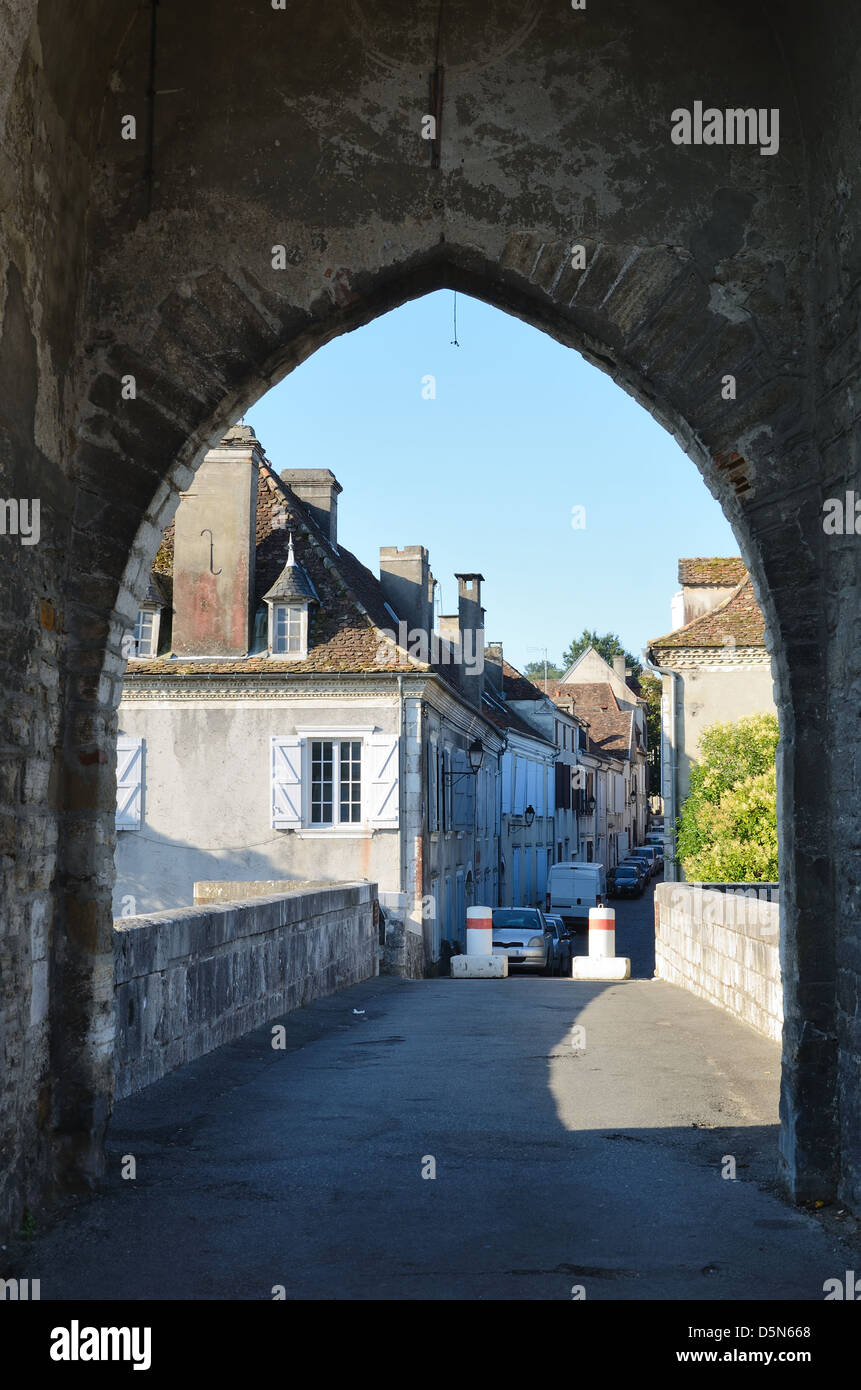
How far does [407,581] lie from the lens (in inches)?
1077

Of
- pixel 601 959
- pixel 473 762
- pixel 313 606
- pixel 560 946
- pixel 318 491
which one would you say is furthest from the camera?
pixel 318 491

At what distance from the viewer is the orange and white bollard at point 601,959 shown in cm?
1933

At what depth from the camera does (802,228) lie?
5.65 metres

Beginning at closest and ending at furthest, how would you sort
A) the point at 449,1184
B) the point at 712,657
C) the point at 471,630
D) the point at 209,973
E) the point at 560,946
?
the point at 449,1184, the point at 209,973, the point at 712,657, the point at 560,946, the point at 471,630

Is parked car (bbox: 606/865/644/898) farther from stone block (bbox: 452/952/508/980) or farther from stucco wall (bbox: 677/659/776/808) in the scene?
stone block (bbox: 452/952/508/980)

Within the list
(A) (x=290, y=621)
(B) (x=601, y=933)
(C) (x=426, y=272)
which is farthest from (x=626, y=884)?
(C) (x=426, y=272)

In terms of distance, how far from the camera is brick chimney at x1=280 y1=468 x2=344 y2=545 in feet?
87.9

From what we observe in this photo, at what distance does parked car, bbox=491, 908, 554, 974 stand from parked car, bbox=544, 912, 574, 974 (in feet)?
1.77

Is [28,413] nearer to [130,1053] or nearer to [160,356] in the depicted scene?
[160,356]

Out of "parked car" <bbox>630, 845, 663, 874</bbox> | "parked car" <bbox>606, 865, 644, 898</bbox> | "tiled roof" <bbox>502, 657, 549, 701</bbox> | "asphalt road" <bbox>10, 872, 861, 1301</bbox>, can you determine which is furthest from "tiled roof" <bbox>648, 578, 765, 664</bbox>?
"parked car" <bbox>630, 845, 663, 874</bbox>

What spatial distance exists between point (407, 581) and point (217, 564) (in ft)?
17.7

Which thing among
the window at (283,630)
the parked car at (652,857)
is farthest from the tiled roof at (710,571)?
the parked car at (652,857)

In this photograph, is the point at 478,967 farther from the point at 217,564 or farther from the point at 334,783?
the point at 217,564

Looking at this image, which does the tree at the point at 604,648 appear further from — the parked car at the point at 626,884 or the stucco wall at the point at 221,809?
the stucco wall at the point at 221,809
